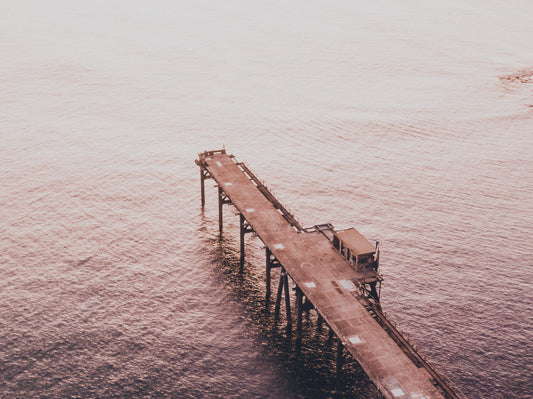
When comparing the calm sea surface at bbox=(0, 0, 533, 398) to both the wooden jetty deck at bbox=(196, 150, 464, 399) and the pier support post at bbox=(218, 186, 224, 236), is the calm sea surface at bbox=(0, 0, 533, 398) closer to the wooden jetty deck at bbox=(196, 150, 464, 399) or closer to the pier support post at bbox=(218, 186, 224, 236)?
the pier support post at bbox=(218, 186, 224, 236)

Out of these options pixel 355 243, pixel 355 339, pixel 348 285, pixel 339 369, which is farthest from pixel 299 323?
pixel 355 339

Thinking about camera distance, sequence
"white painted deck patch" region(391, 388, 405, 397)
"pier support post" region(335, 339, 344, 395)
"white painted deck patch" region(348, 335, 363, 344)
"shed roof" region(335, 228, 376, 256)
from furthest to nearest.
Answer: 1. "shed roof" region(335, 228, 376, 256)
2. "pier support post" region(335, 339, 344, 395)
3. "white painted deck patch" region(348, 335, 363, 344)
4. "white painted deck patch" region(391, 388, 405, 397)

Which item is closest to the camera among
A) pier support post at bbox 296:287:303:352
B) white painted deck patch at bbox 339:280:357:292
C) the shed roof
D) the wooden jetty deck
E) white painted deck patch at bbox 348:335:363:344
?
the wooden jetty deck

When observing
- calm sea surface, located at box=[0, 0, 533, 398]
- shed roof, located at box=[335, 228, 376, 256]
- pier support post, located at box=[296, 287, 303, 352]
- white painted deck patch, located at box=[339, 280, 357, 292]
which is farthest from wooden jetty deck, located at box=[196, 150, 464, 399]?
calm sea surface, located at box=[0, 0, 533, 398]

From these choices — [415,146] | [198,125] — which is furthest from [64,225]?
[415,146]

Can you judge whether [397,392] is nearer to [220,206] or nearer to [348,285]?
[348,285]

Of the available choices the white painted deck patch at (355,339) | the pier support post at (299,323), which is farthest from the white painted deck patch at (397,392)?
the pier support post at (299,323)
